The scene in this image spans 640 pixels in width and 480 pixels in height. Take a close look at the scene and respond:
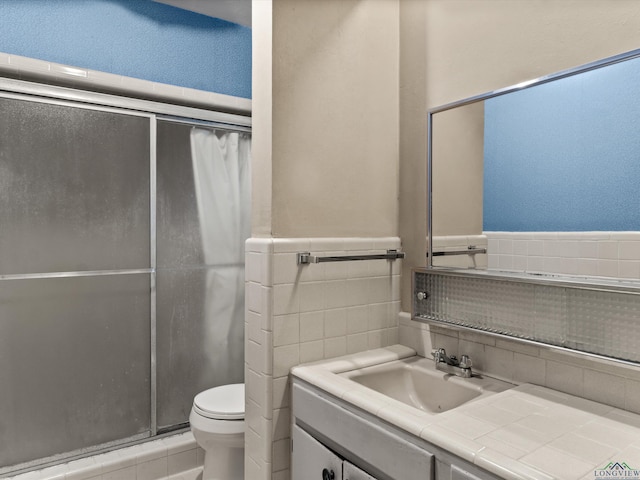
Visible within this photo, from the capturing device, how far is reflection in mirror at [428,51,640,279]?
116 centimetres

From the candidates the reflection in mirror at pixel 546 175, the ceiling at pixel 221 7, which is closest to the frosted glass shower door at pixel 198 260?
the ceiling at pixel 221 7

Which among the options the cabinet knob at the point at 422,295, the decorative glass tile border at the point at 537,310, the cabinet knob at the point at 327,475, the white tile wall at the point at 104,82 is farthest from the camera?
the white tile wall at the point at 104,82

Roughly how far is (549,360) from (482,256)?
0.39 meters

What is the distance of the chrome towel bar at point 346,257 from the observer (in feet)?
5.30

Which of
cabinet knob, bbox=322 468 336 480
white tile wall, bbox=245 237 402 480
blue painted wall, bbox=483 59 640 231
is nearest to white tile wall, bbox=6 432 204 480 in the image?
white tile wall, bbox=245 237 402 480

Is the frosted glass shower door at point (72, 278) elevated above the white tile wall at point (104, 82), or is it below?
below

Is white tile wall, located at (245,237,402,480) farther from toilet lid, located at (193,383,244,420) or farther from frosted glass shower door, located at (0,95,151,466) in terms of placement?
frosted glass shower door, located at (0,95,151,466)

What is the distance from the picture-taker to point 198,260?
2.56m

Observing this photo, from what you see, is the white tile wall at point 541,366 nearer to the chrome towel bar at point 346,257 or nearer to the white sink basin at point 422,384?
the white sink basin at point 422,384

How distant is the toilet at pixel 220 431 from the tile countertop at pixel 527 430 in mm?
884

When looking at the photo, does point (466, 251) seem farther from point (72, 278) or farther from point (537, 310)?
point (72, 278)

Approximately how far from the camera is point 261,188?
1.63 m

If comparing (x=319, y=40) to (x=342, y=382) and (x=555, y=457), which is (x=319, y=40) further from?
(x=555, y=457)

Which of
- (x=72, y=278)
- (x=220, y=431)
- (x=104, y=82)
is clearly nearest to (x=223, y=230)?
(x=72, y=278)
